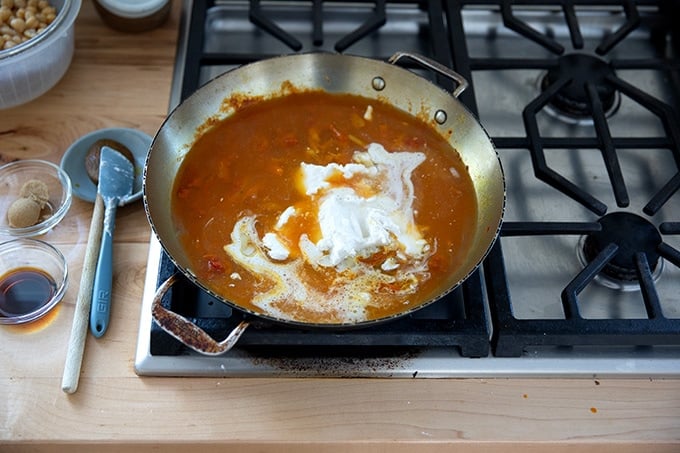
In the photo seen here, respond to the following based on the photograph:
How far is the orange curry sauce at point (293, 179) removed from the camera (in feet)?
3.62

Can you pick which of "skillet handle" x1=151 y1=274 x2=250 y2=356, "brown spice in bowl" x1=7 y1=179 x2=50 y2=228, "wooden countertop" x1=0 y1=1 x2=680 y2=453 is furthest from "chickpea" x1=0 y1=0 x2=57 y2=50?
"skillet handle" x1=151 y1=274 x2=250 y2=356

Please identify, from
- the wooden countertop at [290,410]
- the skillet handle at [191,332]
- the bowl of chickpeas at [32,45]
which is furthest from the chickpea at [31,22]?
the skillet handle at [191,332]

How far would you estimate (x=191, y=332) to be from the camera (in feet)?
3.23

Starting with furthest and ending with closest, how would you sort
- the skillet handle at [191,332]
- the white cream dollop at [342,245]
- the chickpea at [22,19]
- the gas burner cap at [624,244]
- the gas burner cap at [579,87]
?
the gas burner cap at [579,87] < the chickpea at [22,19] < the gas burner cap at [624,244] < the white cream dollop at [342,245] < the skillet handle at [191,332]

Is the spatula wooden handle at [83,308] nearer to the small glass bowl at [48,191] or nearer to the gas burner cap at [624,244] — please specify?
the small glass bowl at [48,191]

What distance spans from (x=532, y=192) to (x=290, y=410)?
1.82 feet

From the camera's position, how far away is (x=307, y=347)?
1.11m

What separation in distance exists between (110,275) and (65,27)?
0.45 metres

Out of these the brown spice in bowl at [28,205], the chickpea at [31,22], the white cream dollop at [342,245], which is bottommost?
the brown spice in bowl at [28,205]

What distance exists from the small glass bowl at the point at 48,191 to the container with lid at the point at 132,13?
34cm

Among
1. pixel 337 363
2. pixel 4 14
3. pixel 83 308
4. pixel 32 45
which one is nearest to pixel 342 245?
pixel 337 363

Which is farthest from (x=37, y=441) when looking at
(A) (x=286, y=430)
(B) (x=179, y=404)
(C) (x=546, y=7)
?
(C) (x=546, y=7)

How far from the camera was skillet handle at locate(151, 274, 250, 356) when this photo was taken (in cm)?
97

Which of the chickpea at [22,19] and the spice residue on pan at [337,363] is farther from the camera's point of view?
the chickpea at [22,19]
